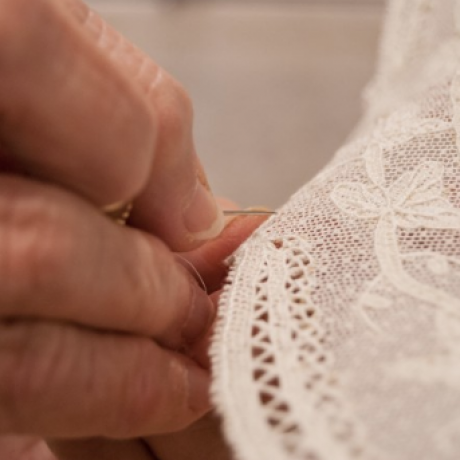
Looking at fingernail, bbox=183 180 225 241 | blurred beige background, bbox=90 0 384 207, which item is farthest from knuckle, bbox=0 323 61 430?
blurred beige background, bbox=90 0 384 207

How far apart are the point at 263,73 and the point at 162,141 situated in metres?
1.13

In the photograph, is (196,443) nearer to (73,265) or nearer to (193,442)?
(193,442)

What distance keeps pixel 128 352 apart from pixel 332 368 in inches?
4.2

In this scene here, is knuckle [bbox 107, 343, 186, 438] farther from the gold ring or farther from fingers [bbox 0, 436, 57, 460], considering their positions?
fingers [bbox 0, 436, 57, 460]

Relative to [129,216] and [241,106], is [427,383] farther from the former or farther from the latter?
[241,106]

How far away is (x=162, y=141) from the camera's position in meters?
0.33

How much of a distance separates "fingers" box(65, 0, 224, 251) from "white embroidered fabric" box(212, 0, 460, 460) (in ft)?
0.19

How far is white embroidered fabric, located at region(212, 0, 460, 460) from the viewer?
29 centimetres

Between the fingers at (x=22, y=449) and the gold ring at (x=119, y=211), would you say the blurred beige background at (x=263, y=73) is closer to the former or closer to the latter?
the fingers at (x=22, y=449)

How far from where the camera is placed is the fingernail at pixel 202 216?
1.23 ft

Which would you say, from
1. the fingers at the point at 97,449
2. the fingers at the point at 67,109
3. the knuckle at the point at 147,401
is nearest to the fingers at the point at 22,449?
the fingers at the point at 97,449

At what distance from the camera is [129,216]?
0.36 m

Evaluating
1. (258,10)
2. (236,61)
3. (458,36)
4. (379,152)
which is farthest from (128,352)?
(258,10)

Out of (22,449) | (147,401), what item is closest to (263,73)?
(22,449)
